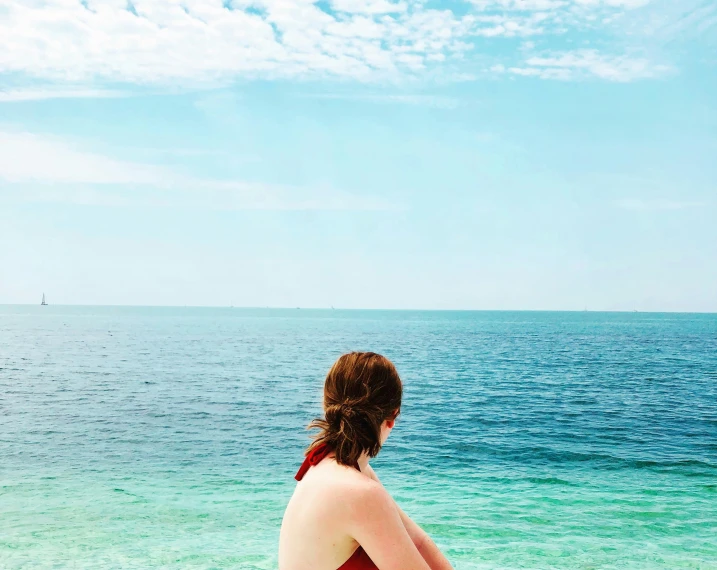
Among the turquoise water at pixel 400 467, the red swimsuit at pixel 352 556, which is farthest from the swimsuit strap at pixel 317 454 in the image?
the turquoise water at pixel 400 467

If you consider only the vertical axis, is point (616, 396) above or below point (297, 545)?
below

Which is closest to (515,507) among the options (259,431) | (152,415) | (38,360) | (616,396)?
(259,431)

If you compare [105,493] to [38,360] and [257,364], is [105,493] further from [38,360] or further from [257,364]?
[38,360]

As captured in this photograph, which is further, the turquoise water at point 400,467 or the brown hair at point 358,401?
the turquoise water at point 400,467

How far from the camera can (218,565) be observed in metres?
11.1

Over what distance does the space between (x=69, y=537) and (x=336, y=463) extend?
41.3 ft

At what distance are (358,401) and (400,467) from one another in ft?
61.8

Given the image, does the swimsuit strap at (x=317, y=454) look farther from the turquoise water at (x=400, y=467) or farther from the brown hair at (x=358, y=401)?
the turquoise water at (x=400, y=467)

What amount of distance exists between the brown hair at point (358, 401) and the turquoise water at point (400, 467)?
399 inches

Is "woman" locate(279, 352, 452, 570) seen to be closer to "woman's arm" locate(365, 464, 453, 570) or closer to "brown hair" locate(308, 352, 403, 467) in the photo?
"brown hair" locate(308, 352, 403, 467)

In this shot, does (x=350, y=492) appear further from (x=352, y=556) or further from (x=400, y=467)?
(x=400, y=467)

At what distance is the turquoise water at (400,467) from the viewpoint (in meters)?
12.2

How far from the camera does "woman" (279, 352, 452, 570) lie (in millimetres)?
2041

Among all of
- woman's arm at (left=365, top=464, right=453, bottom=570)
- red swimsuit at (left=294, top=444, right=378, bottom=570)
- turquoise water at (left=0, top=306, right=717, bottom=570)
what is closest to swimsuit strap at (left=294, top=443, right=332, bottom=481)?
red swimsuit at (left=294, top=444, right=378, bottom=570)
